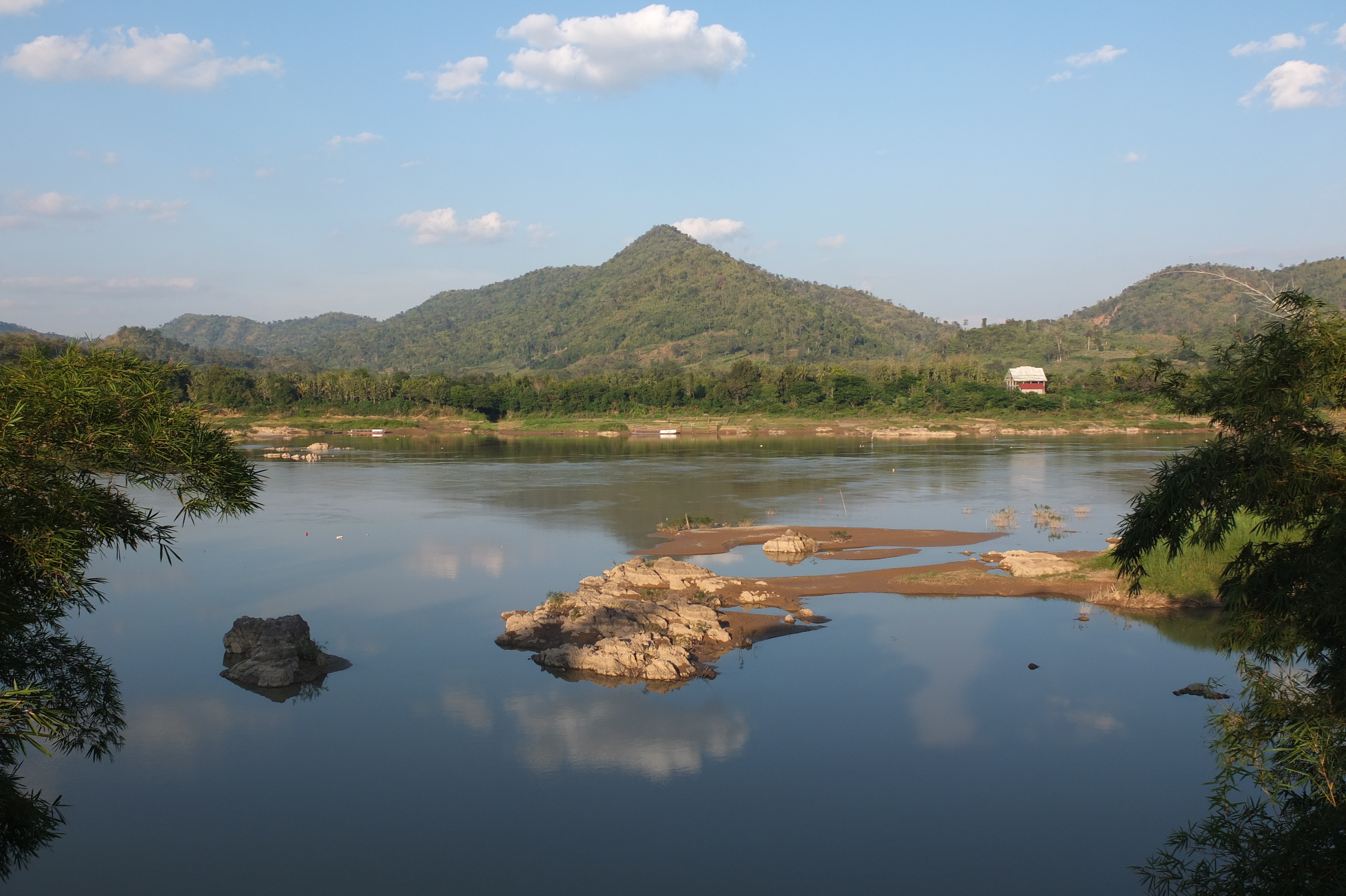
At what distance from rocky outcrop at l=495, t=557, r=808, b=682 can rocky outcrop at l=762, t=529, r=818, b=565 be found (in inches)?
190

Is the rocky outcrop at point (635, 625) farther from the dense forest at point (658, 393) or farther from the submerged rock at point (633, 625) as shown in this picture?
the dense forest at point (658, 393)

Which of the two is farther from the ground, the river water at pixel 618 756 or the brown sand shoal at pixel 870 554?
the brown sand shoal at pixel 870 554

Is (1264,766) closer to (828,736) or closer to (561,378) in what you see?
(828,736)

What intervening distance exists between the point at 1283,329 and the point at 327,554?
30.7 m

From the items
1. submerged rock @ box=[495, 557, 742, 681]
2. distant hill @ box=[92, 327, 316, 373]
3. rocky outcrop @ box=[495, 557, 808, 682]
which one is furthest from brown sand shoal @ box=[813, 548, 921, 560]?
distant hill @ box=[92, 327, 316, 373]

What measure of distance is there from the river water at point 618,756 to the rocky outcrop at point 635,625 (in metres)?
0.54

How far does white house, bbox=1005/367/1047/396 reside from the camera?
111375 mm

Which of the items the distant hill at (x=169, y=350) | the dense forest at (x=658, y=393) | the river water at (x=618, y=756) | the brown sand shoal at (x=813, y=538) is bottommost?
the river water at (x=618, y=756)

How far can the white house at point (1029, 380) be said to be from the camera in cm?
11138

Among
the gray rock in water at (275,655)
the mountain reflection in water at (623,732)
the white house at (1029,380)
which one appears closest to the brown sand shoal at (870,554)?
the mountain reflection in water at (623,732)

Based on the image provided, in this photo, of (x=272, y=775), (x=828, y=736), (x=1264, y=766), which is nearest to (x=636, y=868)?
(x=828, y=736)

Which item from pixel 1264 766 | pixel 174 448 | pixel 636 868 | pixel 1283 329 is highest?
A: pixel 1283 329

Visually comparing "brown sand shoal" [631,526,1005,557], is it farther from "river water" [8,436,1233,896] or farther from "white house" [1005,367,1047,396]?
"white house" [1005,367,1047,396]

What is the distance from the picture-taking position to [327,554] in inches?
1278
